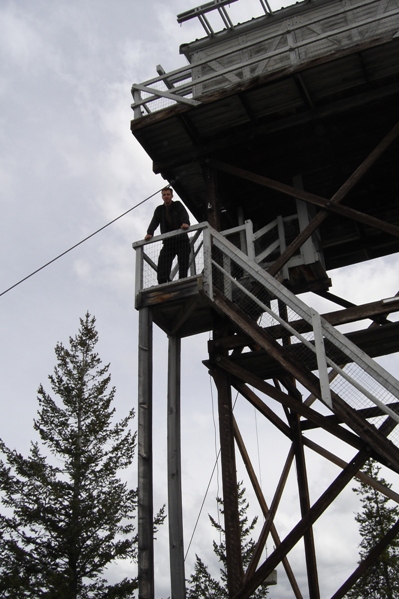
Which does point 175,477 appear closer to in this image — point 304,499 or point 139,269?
point 304,499

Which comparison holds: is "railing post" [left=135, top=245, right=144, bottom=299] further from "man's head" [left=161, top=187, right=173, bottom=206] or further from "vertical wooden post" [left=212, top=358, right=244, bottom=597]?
"vertical wooden post" [left=212, top=358, right=244, bottom=597]

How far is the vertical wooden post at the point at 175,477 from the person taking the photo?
32.6 feet

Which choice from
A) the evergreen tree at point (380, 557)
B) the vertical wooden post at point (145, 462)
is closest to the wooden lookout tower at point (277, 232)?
the vertical wooden post at point (145, 462)

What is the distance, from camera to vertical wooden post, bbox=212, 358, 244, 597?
32.0 ft

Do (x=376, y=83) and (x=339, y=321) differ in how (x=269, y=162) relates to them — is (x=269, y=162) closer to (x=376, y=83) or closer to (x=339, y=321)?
(x=376, y=83)

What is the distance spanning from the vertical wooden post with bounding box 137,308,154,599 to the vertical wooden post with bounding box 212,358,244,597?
1143 millimetres

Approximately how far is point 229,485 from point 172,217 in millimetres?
4751

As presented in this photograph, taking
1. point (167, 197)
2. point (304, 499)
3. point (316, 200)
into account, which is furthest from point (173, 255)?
point (304, 499)

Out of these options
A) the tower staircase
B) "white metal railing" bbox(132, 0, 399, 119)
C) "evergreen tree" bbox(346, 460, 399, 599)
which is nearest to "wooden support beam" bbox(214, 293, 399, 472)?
the tower staircase

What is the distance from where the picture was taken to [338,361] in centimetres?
1094

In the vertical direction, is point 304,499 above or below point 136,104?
below

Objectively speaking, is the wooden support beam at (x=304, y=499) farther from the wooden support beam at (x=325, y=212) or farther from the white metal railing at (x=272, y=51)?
the white metal railing at (x=272, y=51)

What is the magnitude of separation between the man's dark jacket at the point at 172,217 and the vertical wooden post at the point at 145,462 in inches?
68.4

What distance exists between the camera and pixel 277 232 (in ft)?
44.3
